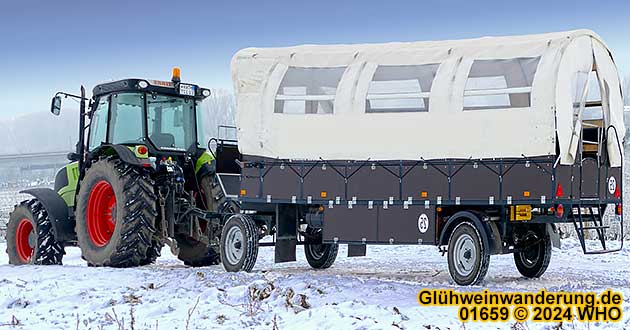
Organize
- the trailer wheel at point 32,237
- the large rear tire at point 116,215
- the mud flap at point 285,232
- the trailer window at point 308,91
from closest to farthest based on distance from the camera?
the trailer window at point 308,91 < the mud flap at point 285,232 < the large rear tire at point 116,215 < the trailer wheel at point 32,237

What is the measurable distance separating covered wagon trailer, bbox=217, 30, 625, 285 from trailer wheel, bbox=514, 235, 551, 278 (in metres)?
0.02

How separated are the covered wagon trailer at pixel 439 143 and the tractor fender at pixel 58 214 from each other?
12.6 ft

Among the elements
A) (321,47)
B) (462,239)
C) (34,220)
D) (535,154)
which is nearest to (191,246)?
(34,220)

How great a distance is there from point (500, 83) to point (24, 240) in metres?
9.47

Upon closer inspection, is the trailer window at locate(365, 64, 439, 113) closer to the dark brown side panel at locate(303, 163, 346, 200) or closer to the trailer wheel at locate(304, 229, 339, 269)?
the dark brown side panel at locate(303, 163, 346, 200)

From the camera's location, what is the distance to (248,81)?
12.5m

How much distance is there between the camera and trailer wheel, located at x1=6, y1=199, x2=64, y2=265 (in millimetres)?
14758

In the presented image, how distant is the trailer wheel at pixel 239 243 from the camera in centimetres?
1240

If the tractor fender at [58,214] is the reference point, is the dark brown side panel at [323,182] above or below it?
above

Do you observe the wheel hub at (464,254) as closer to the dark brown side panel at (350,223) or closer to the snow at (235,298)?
the snow at (235,298)

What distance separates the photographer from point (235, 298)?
362 inches

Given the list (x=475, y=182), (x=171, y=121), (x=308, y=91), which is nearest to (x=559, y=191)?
(x=475, y=182)

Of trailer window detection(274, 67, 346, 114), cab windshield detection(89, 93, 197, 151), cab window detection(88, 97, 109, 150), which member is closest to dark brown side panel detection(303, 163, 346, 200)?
trailer window detection(274, 67, 346, 114)

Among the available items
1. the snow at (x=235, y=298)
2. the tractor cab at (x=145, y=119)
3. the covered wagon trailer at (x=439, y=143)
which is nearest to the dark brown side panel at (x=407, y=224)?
the covered wagon trailer at (x=439, y=143)
